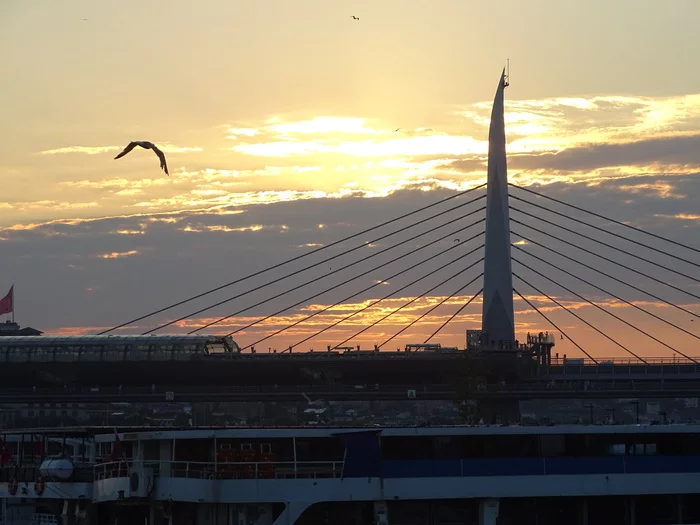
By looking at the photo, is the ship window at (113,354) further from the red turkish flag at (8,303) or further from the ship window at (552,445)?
the ship window at (552,445)

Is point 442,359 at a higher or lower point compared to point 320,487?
higher

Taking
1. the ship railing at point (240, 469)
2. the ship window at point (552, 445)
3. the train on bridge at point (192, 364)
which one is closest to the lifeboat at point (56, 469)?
the ship railing at point (240, 469)

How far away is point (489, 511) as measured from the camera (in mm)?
35312

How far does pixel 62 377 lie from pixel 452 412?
40442mm

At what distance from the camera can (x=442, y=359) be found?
126m

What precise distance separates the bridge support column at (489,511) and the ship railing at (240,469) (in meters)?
3.95

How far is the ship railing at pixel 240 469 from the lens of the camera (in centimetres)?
3491

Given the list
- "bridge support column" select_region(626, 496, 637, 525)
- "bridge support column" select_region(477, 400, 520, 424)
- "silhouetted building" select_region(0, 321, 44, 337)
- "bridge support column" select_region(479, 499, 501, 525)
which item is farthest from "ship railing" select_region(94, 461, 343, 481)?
"silhouetted building" select_region(0, 321, 44, 337)

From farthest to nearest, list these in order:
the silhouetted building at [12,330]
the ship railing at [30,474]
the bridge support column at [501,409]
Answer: the silhouetted building at [12,330], the bridge support column at [501,409], the ship railing at [30,474]

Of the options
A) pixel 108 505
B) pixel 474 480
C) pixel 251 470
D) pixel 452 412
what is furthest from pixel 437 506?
pixel 452 412

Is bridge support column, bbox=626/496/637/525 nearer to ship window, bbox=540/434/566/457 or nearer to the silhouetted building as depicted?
ship window, bbox=540/434/566/457

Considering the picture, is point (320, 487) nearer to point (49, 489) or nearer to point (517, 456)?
point (517, 456)

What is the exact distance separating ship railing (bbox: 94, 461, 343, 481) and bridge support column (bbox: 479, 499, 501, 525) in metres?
3.95

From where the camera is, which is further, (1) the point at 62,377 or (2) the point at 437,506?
(1) the point at 62,377
